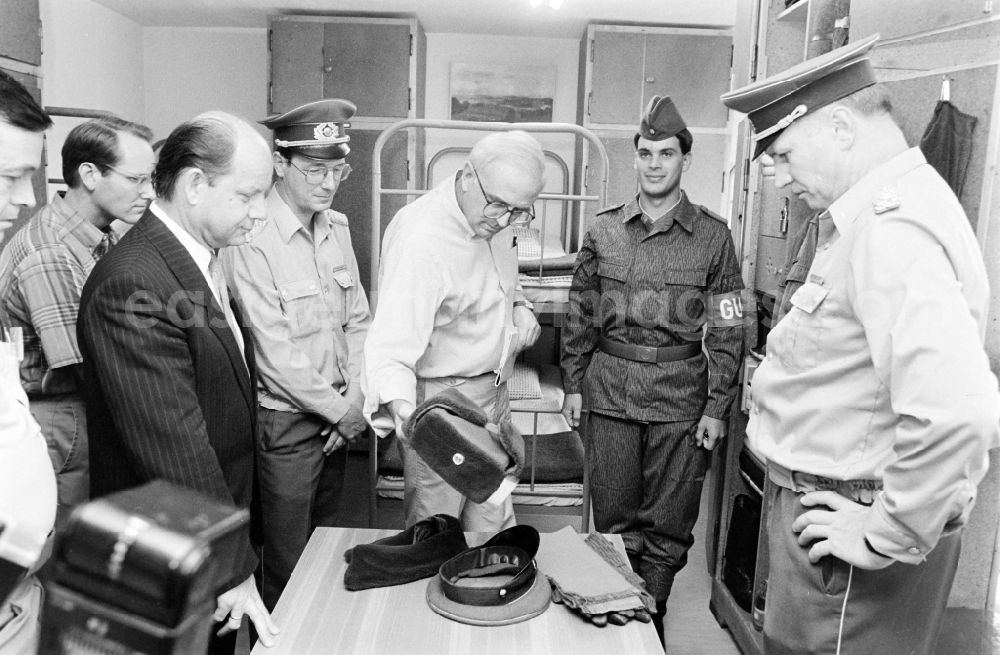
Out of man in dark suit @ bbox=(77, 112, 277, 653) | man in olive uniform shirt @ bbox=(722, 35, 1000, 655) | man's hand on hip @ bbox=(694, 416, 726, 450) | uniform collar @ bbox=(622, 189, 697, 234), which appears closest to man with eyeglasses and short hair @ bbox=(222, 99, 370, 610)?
man in dark suit @ bbox=(77, 112, 277, 653)

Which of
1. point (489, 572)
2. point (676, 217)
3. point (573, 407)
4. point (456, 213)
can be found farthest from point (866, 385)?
point (573, 407)

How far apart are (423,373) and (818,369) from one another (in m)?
1.01

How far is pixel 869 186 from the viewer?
138 cm

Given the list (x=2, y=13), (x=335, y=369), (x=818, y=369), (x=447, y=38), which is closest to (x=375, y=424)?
(x=335, y=369)

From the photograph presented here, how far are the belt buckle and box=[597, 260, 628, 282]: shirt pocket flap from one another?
9.4 inches

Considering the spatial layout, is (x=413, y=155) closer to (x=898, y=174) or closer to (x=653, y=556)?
(x=653, y=556)

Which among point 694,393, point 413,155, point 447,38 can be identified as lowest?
point 694,393

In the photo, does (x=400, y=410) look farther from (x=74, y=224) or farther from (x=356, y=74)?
(x=356, y=74)

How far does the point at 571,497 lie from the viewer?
3.38 meters

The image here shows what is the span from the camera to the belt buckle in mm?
2582

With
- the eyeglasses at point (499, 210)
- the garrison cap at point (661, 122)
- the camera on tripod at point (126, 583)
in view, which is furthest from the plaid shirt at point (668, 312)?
the camera on tripod at point (126, 583)

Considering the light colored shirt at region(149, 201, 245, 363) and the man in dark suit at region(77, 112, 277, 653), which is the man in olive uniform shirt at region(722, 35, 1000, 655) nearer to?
the man in dark suit at region(77, 112, 277, 653)

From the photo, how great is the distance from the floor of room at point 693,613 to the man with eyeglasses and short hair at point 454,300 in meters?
0.98

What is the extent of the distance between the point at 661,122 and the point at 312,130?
44.5 inches
